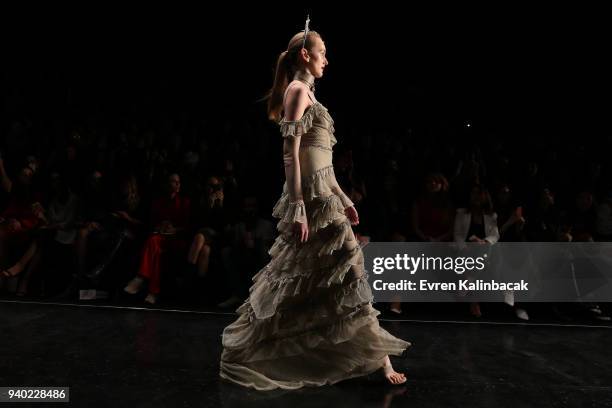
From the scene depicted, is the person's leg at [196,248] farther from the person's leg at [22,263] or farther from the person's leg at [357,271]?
the person's leg at [357,271]

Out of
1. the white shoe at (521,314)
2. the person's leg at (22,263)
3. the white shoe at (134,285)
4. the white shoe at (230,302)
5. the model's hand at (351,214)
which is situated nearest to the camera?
the model's hand at (351,214)

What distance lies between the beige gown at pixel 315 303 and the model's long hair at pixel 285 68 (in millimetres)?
170

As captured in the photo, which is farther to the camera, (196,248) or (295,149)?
(196,248)

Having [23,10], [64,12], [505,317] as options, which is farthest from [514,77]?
[23,10]

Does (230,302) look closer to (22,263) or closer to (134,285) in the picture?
(134,285)

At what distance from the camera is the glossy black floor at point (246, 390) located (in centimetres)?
242

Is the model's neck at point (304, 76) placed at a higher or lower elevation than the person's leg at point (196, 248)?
higher

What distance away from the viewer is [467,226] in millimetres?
4852

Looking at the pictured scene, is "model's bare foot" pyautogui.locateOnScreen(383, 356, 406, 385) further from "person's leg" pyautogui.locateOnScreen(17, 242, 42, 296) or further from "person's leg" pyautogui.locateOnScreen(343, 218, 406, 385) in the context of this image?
"person's leg" pyautogui.locateOnScreen(17, 242, 42, 296)

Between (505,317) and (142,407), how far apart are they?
9.77 ft

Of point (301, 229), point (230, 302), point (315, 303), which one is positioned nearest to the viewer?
point (301, 229)

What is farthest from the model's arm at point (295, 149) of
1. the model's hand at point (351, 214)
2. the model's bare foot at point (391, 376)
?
the model's bare foot at point (391, 376)

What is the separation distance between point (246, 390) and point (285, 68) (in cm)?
138

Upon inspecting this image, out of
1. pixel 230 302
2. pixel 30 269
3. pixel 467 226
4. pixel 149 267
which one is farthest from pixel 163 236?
pixel 467 226
